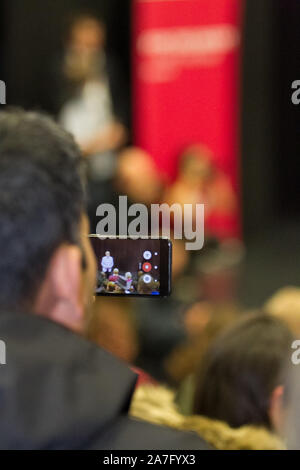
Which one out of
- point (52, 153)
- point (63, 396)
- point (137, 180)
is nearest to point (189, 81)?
point (137, 180)

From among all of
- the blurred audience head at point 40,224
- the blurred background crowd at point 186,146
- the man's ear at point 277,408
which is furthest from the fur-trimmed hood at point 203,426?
the blurred background crowd at point 186,146

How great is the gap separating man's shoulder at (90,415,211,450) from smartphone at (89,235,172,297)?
0.78ft

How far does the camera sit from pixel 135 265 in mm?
1005

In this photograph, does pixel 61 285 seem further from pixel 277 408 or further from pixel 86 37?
pixel 86 37

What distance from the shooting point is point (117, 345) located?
2127 millimetres

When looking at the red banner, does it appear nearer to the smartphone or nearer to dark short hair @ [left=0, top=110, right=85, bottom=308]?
the smartphone

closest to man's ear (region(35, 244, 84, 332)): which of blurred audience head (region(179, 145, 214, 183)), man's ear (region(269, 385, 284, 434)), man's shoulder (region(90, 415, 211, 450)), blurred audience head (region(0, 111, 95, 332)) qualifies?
blurred audience head (region(0, 111, 95, 332))

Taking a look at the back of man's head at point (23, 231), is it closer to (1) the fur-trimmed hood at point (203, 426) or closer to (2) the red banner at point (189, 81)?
(1) the fur-trimmed hood at point (203, 426)

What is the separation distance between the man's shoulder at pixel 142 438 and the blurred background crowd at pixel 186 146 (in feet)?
7.51

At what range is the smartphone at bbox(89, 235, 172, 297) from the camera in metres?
1.00

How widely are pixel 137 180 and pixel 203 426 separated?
3.22 m

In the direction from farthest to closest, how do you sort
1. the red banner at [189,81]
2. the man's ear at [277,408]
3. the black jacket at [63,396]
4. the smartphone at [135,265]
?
the red banner at [189,81]
the man's ear at [277,408]
the smartphone at [135,265]
the black jacket at [63,396]

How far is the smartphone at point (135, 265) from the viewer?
3.28ft

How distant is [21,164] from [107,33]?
214 inches
